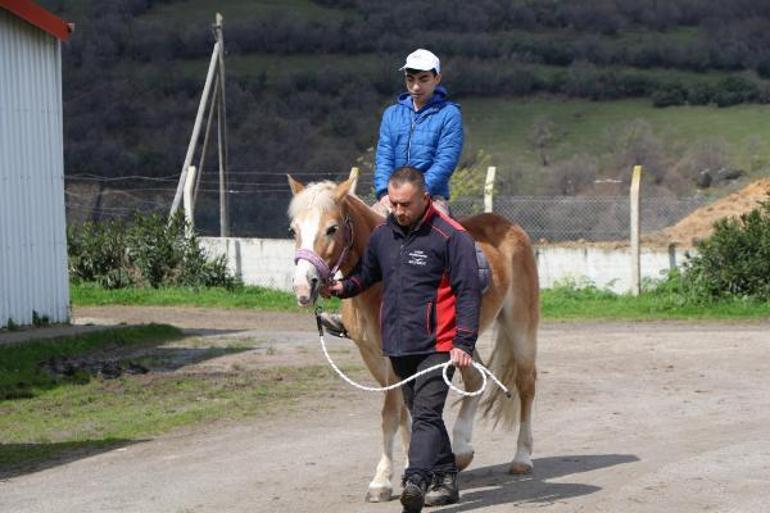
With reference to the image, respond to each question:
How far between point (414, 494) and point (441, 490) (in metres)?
0.67

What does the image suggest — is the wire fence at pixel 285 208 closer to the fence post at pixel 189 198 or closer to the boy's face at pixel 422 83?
the fence post at pixel 189 198

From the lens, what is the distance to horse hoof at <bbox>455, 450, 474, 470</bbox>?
983 cm

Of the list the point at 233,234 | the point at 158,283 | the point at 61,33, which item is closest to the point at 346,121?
the point at 233,234

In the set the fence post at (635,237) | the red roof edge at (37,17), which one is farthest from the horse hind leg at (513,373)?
the fence post at (635,237)

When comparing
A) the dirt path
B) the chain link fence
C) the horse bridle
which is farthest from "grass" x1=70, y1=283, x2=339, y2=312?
the horse bridle

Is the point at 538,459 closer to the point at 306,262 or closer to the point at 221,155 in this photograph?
the point at 306,262

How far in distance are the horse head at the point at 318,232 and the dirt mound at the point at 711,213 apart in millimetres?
17928

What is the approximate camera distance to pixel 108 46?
203 ft

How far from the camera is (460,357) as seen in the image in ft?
27.9

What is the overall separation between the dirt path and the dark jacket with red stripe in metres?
1.05

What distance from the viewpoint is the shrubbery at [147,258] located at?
2842 centimetres

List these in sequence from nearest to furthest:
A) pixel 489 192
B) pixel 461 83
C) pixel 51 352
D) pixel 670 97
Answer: pixel 51 352 < pixel 489 192 < pixel 670 97 < pixel 461 83

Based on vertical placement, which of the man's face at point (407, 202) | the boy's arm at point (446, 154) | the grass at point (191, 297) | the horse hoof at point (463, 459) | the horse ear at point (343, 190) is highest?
the boy's arm at point (446, 154)

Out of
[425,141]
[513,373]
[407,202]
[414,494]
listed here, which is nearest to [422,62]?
[425,141]
